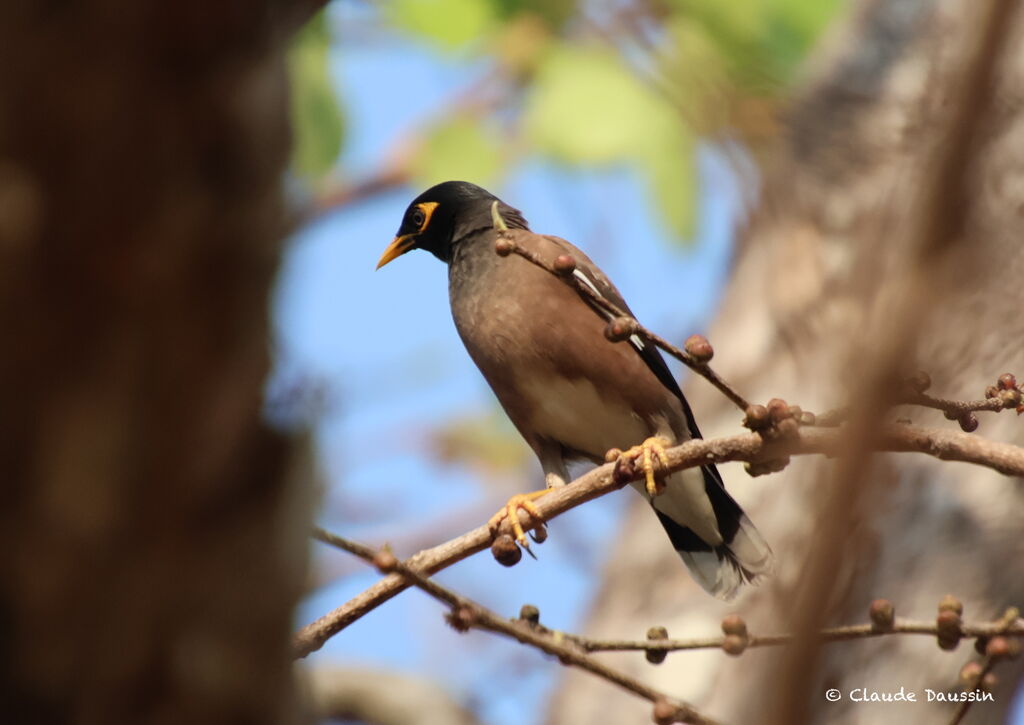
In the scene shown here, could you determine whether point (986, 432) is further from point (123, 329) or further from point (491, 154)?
point (123, 329)

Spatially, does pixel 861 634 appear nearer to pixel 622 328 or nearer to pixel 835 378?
pixel 622 328

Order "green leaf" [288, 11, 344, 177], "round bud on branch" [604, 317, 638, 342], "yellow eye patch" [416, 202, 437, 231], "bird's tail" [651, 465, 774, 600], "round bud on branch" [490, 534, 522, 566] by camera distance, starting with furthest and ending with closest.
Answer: "yellow eye patch" [416, 202, 437, 231] → "green leaf" [288, 11, 344, 177] → "bird's tail" [651, 465, 774, 600] → "round bud on branch" [490, 534, 522, 566] → "round bud on branch" [604, 317, 638, 342]

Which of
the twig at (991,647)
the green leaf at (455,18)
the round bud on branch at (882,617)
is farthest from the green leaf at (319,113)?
the twig at (991,647)

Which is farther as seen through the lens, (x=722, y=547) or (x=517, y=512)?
(x=722, y=547)

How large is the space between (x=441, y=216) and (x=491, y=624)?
2538mm

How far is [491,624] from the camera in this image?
1.89m

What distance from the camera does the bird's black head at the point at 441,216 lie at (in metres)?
4.15

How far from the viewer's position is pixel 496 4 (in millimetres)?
4121

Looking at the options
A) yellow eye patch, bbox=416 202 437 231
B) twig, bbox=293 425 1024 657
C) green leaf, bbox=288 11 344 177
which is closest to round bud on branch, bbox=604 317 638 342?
twig, bbox=293 425 1024 657

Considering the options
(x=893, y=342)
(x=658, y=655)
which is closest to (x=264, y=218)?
(x=893, y=342)

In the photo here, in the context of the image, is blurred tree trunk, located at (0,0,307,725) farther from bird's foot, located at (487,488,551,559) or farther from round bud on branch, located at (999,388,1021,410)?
bird's foot, located at (487,488,551,559)

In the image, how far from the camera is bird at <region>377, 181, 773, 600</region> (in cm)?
353

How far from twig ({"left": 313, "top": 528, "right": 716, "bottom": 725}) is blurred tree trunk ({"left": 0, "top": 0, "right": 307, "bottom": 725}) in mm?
839

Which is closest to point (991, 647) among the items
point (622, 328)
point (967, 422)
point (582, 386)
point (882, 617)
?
point (882, 617)
